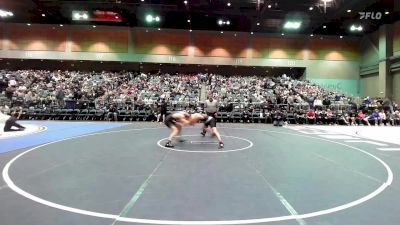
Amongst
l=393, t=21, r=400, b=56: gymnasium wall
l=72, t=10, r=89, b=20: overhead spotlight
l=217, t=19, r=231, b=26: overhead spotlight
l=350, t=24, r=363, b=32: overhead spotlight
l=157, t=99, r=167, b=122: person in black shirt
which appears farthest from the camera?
l=350, t=24, r=363, b=32: overhead spotlight

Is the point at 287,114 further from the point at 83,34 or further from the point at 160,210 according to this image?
the point at 83,34

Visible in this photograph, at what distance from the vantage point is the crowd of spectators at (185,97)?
19.2m

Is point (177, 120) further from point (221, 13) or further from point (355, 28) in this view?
point (355, 28)

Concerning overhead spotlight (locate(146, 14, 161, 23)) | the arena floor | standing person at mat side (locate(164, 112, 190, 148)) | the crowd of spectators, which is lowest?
the arena floor

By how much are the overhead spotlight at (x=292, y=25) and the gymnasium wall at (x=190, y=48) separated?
3013mm

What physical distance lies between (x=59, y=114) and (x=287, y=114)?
43.6 ft

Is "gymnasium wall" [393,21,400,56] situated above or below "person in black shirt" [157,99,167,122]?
above

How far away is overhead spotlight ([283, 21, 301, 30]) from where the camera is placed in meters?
25.4

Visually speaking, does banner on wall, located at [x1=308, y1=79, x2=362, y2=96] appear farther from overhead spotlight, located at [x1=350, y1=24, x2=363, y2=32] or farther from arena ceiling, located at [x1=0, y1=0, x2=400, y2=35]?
overhead spotlight, located at [x1=350, y1=24, x2=363, y2=32]

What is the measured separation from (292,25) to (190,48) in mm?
9069

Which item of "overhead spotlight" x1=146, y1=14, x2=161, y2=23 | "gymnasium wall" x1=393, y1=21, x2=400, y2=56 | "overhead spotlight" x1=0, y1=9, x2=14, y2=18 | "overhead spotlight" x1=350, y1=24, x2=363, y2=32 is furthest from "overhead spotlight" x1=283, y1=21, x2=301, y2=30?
"overhead spotlight" x1=0, y1=9, x2=14, y2=18

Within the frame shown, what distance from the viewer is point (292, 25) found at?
85.9ft

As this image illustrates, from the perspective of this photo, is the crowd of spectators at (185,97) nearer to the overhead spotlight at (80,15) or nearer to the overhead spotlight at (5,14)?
the overhead spotlight at (5,14)

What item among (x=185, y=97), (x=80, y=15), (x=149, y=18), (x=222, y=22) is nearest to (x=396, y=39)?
(x=222, y=22)
